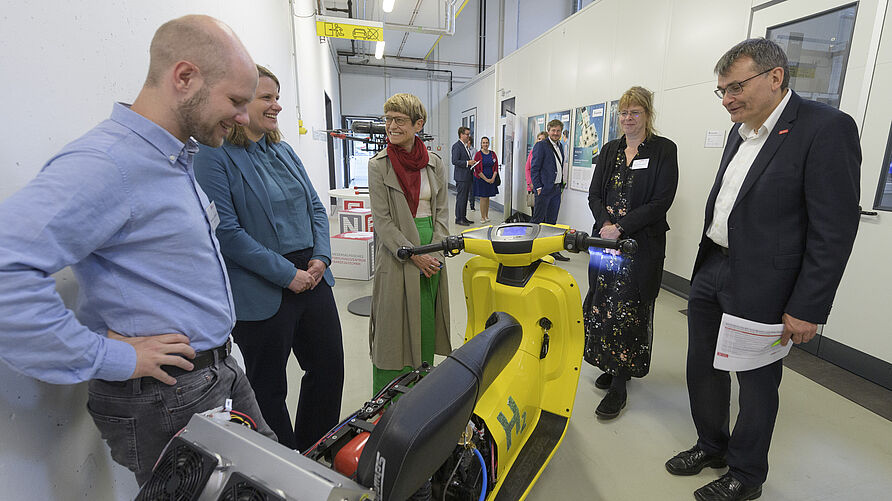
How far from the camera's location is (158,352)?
2.76 feet

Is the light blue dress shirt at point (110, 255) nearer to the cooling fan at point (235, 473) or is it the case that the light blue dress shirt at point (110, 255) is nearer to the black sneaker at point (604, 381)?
the cooling fan at point (235, 473)

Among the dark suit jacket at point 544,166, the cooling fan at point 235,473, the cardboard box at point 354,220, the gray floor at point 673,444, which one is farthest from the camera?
the dark suit jacket at point 544,166

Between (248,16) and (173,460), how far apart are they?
2.79 metres

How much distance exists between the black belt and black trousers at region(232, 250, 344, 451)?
1.67 feet

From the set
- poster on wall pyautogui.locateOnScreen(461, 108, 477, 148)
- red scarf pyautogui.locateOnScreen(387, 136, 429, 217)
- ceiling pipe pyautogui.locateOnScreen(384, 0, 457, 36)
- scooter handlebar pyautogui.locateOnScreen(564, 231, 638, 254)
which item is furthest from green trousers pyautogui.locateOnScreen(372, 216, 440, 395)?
poster on wall pyautogui.locateOnScreen(461, 108, 477, 148)

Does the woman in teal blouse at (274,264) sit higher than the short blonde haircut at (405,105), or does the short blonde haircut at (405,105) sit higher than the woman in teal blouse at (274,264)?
the short blonde haircut at (405,105)

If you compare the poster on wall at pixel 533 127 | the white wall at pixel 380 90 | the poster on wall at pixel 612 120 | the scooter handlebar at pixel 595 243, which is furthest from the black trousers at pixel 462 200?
the scooter handlebar at pixel 595 243

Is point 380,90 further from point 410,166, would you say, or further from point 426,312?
point 426,312

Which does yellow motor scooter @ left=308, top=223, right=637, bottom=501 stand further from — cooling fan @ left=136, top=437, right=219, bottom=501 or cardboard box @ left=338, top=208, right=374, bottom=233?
cardboard box @ left=338, top=208, right=374, bottom=233

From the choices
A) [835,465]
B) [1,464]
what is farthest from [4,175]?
[835,465]

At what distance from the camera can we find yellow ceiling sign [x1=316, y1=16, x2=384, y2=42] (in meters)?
5.11

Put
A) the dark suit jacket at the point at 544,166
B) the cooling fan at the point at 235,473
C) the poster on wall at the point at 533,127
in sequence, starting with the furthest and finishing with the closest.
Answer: the poster on wall at the point at 533,127
the dark suit jacket at the point at 544,166
the cooling fan at the point at 235,473

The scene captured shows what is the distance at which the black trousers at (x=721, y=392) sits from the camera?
1.62m

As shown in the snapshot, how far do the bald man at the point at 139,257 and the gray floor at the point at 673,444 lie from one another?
4.85 feet
